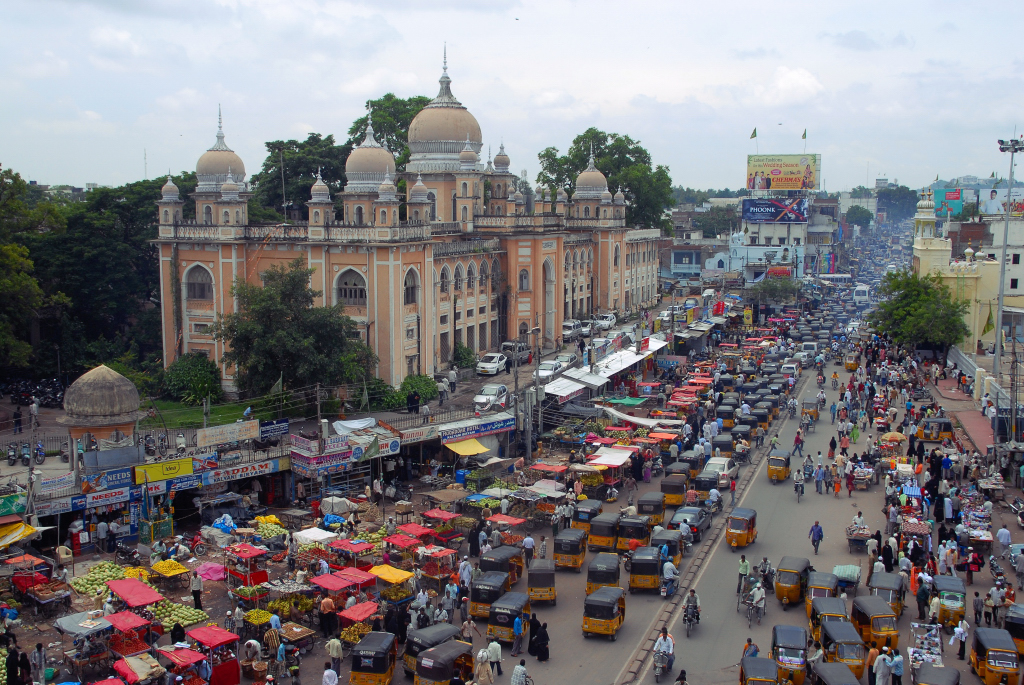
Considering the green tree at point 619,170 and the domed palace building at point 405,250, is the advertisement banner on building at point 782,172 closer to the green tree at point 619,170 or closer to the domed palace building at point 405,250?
the green tree at point 619,170

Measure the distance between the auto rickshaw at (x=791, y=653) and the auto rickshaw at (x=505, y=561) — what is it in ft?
21.5

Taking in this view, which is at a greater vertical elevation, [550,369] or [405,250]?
[405,250]

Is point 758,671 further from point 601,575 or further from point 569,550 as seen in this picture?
point 569,550

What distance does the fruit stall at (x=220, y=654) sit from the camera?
59.3ft

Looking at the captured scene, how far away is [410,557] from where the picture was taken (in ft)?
76.9

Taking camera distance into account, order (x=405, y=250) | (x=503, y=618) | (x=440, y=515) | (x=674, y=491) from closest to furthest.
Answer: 1. (x=503, y=618)
2. (x=440, y=515)
3. (x=674, y=491)
4. (x=405, y=250)

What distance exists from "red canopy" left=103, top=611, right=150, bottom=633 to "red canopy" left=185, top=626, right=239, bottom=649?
37.3 inches

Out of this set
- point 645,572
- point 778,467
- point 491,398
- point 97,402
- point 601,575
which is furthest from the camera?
point 491,398

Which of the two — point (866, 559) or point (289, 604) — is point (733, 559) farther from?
point (289, 604)

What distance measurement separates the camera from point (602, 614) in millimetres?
20203

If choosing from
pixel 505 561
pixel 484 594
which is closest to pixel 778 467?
pixel 505 561

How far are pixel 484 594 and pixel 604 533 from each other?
5.34 m

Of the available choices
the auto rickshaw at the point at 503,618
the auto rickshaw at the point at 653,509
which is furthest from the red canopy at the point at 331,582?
the auto rickshaw at the point at 653,509

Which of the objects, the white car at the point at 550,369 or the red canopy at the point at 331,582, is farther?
the white car at the point at 550,369
